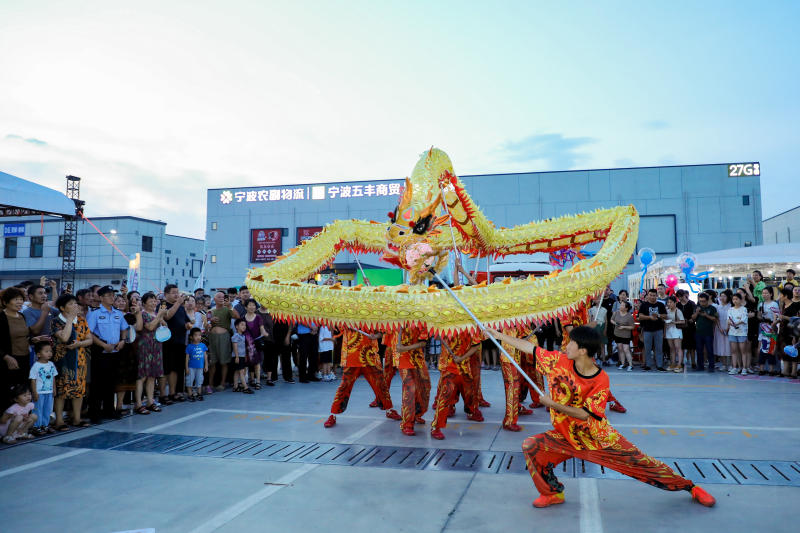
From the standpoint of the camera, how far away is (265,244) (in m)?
30.3

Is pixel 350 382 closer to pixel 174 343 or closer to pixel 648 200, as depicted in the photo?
pixel 174 343

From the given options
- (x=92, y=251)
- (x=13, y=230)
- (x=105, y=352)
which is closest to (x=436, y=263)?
(x=105, y=352)

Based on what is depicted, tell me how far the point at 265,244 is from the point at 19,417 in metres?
25.7

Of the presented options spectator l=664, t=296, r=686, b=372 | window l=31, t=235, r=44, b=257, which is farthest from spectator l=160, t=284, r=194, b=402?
window l=31, t=235, r=44, b=257

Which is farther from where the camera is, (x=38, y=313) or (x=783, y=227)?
(x=783, y=227)

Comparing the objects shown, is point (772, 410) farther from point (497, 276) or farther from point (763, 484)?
point (497, 276)

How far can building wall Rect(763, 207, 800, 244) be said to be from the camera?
1355 inches

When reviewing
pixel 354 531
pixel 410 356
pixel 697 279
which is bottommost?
pixel 354 531

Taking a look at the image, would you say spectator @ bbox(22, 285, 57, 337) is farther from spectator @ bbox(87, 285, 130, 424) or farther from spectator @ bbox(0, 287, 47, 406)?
spectator @ bbox(87, 285, 130, 424)

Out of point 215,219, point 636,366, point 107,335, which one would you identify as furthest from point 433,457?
point 215,219

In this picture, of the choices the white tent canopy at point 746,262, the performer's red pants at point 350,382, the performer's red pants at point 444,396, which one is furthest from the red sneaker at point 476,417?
the white tent canopy at point 746,262

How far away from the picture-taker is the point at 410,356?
5410 mm

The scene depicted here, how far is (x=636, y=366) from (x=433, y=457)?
7.54 meters

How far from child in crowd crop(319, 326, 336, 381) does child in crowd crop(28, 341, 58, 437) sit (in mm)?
4400
